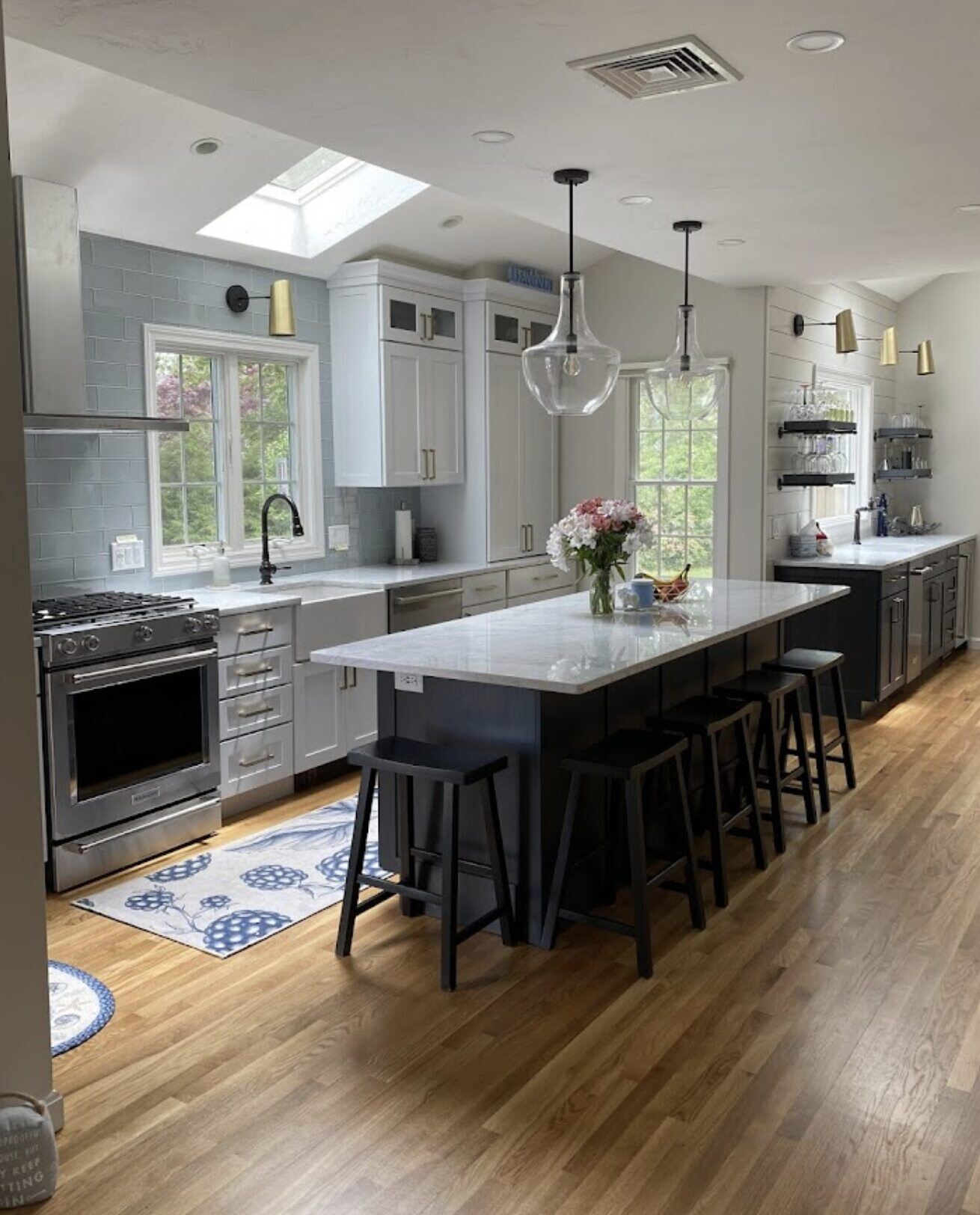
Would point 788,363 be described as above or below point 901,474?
above

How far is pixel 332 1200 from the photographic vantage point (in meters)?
2.25

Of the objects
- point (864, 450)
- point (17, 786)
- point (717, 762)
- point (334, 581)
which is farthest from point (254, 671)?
point (864, 450)

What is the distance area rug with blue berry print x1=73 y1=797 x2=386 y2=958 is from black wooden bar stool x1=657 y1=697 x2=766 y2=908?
1.14 metres

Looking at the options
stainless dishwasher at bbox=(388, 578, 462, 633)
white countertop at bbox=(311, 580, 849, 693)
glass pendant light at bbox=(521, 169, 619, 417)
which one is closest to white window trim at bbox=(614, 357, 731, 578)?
stainless dishwasher at bbox=(388, 578, 462, 633)

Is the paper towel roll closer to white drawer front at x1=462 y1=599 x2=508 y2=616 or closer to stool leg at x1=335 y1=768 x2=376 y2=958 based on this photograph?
white drawer front at x1=462 y1=599 x2=508 y2=616

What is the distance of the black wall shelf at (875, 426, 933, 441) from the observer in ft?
27.1

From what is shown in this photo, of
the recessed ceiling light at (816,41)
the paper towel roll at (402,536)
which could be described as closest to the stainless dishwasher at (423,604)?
the paper towel roll at (402,536)

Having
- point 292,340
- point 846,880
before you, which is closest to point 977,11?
point 846,880

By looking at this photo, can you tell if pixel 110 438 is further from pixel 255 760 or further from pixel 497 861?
pixel 497 861

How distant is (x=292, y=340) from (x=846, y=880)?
370 cm

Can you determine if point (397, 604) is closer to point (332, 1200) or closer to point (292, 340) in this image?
point (292, 340)

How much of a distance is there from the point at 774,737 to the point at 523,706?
4.59 feet

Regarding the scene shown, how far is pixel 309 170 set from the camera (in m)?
5.54

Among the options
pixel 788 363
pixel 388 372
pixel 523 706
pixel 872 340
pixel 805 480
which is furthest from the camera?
pixel 872 340
